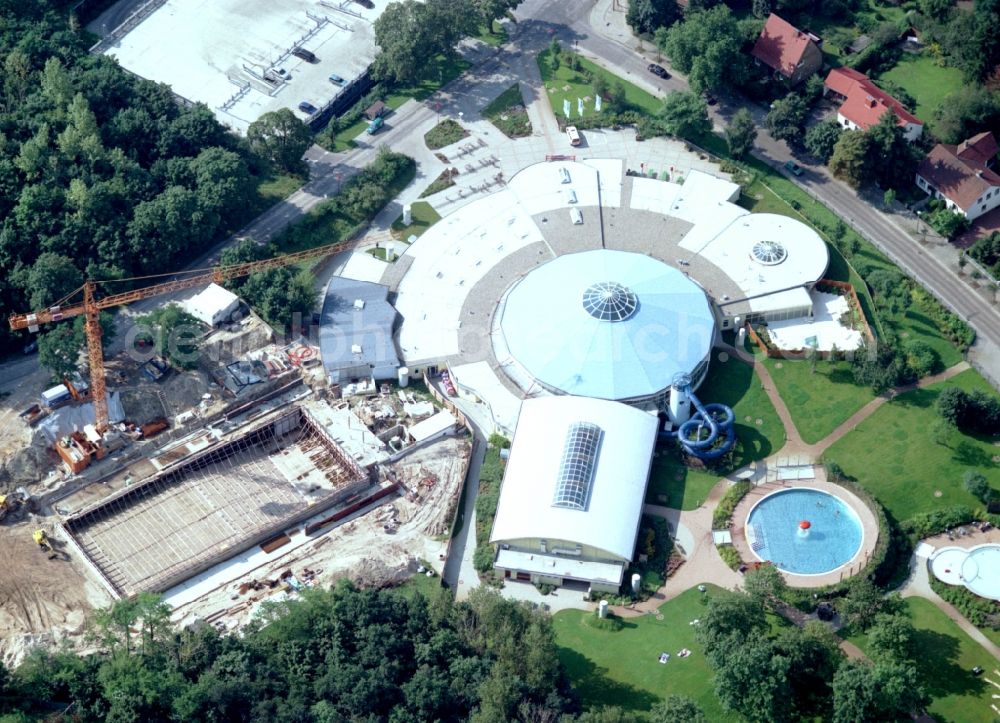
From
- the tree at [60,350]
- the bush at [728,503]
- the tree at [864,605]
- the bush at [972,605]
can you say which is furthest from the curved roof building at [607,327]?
the tree at [60,350]

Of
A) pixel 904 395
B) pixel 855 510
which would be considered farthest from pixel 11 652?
pixel 904 395

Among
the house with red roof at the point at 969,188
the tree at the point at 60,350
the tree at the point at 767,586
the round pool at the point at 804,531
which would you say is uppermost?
the tree at the point at 60,350

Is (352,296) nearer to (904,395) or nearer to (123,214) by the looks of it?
(123,214)

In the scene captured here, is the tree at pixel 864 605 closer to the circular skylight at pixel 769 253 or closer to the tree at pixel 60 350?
the circular skylight at pixel 769 253

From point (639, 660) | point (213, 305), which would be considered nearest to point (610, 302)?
point (639, 660)

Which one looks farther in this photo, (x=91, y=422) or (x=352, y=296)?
(x=352, y=296)

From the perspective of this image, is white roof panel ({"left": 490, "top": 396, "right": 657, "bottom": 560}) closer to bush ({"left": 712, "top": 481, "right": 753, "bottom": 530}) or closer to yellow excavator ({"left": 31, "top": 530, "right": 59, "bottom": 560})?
bush ({"left": 712, "top": 481, "right": 753, "bottom": 530})
